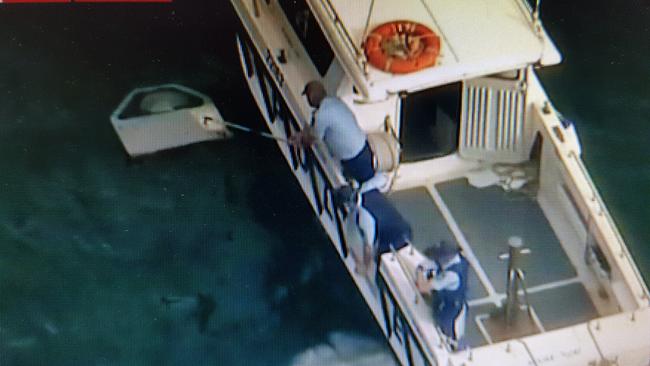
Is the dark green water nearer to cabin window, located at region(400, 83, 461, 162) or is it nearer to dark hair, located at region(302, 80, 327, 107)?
cabin window, located at region(400, 83, 461, 162)

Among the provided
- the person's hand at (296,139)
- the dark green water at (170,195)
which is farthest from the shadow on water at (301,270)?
the person's hand at (296,139)

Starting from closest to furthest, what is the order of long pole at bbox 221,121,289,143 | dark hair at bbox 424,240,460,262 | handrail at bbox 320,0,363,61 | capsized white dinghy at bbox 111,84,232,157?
1. dark hair at bbox 424,240,460,262
2. handrail at bbox 320,0,363,61
3. long pole at bbox 221,121,289,143
4. capsized white dinghy at bbox 111,84,232,157

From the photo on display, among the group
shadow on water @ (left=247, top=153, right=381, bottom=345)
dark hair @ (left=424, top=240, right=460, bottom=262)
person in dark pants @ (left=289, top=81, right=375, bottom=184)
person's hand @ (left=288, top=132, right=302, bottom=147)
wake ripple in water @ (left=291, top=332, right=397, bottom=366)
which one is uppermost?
person in dark pants @ (left=289, top=81, right=375, bottom=184)

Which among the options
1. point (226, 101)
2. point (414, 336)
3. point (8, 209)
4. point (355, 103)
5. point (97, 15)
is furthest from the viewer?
point (97, 15)

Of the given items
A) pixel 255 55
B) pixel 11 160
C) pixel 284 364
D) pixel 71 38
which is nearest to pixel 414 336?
pixel 284 364

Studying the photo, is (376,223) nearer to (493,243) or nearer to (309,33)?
(493,243)

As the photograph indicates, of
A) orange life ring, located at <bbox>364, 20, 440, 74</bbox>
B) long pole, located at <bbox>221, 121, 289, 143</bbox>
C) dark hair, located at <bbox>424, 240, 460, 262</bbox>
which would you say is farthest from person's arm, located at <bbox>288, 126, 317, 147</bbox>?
dark hair, located at <bbox>424, 240, 460, 262</bbox>

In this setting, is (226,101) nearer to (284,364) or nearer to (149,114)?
(149,114)
